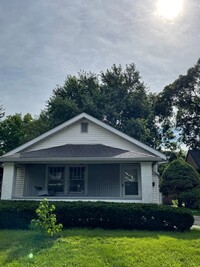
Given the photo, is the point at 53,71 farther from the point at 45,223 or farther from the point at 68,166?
the point at 45,223

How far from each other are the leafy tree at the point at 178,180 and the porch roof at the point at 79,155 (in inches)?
265

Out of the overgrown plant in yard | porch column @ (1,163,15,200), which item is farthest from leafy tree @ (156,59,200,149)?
the overgrown plant in yard

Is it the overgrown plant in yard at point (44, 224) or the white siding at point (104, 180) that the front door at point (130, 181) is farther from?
the overgrown plant in yard at point (44, 224)

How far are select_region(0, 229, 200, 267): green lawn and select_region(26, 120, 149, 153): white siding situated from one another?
22.9ft

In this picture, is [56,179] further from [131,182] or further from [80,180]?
[131,182]

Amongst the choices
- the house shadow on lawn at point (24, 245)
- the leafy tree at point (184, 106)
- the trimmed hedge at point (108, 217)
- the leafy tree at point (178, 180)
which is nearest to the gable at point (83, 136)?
the trimmed hedge at point (108, 217)

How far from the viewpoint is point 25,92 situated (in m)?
15.5

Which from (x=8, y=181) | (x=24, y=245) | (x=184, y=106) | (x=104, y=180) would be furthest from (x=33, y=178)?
(x=184, y=106)

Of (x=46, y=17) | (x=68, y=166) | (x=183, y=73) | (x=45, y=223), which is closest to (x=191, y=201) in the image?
(x=68, y=166)

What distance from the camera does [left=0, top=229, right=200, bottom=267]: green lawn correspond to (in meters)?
5.72

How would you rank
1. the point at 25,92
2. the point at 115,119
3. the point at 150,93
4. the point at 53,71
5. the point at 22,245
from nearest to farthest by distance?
the point at 22,245
the point at 53,71
the point at 25,92
the point at 115,119
the point at 150,93

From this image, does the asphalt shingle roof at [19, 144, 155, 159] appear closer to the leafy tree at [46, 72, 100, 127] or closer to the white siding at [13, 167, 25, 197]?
the white siding at [13, 167, 25, 197]

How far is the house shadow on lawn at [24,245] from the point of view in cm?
604

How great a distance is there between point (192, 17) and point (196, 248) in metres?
8.48
